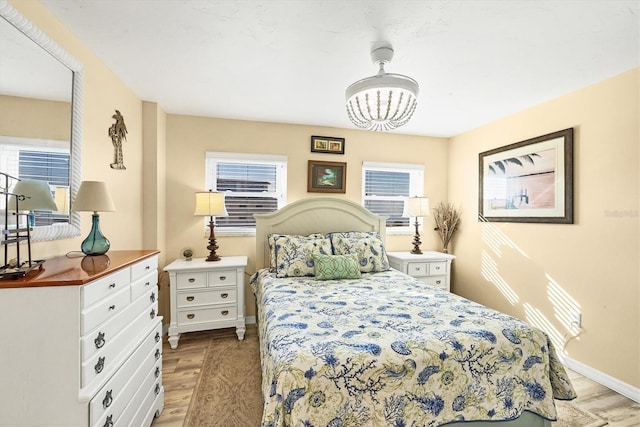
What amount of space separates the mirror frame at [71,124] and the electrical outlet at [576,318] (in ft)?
12.4

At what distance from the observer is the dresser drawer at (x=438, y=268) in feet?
11.0

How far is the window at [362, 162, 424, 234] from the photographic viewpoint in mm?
3703

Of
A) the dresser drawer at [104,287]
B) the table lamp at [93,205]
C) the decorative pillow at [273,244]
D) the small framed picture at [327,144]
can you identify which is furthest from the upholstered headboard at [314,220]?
the dresser drawer at [104,287]

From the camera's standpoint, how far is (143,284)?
1.62 m

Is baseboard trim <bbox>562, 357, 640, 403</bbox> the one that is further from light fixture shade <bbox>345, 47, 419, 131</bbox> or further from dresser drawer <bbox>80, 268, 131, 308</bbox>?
dresser drawer <bbox>80, 268, 131, 308</bbox>

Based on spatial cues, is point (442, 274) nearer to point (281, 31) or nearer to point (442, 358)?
point (442, 358)

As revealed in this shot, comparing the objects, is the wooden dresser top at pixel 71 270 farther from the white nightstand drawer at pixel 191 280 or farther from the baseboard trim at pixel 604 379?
the baseboard trim at pixel 604 379

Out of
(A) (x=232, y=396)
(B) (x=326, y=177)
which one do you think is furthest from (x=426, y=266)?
(A) (x=232, y=396)

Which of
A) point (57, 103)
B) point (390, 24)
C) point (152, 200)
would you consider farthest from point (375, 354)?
point (152, 200)

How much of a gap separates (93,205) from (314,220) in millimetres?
2041

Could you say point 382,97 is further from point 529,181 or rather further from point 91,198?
point 529,181

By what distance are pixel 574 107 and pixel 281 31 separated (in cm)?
255

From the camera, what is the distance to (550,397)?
56.3 inches

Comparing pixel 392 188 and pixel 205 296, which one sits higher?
pixel 392 188
